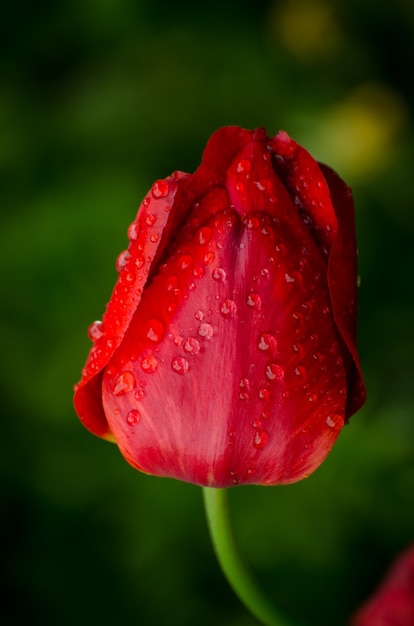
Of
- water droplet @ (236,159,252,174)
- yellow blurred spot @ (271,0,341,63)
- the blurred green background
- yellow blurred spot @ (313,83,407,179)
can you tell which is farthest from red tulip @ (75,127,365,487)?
yellow blurred spot @ (271,0,341,63)

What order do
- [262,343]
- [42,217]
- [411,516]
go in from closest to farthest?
[262,343]
[411,516]
[42,217]

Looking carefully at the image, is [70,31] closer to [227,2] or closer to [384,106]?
[227,2]

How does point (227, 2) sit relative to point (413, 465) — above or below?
above

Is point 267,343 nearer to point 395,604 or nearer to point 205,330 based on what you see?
point 205,330

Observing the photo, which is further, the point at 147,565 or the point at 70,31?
the point at 70,31

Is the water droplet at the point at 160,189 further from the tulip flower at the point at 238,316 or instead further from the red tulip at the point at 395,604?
the red tulip at the point at 395,604

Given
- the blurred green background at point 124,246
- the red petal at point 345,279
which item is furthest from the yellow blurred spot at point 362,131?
the red petal at point 345,279

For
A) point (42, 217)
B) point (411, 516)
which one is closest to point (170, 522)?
point (411, 516)

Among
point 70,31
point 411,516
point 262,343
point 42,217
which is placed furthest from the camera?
point 70,31

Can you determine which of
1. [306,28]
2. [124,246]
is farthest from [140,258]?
[306,28]
